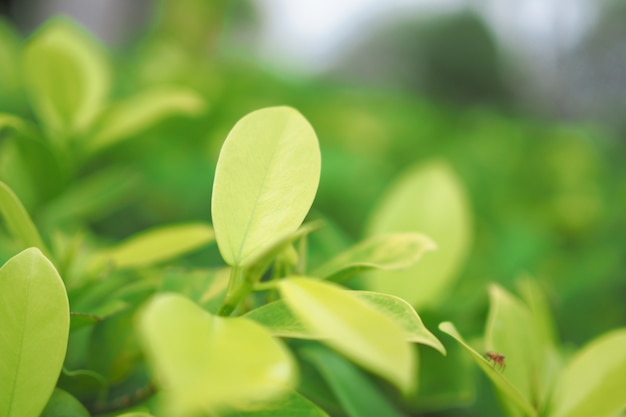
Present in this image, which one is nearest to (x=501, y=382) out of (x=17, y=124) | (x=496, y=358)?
(x=496, y=358)

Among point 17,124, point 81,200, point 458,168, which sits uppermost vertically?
point 17,124

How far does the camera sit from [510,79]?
9.66 metres

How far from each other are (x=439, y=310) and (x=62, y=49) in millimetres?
478

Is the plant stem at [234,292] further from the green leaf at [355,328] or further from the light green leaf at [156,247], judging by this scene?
the light green leaf at [156,247]

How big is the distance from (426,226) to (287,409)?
345 mm

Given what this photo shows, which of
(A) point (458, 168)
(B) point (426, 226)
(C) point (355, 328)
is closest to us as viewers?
(C) point (355, 328)

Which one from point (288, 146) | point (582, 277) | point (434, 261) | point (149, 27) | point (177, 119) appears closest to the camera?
point (288, 146)

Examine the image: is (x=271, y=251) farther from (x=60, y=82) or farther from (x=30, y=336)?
(x=60, y=82)

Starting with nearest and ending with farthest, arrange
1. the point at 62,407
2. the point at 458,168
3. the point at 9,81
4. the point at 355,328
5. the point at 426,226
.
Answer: the point at 355,328 → the point at 62,407 → the point at 426,226 → the point at 9,81 → the point at 458,168

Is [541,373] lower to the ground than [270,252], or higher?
lower

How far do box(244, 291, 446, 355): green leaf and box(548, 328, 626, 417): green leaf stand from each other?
15 centimetres

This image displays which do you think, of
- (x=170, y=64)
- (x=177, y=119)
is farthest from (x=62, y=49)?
(x=170, y=64)

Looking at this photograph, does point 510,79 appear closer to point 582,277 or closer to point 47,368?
point 582,277

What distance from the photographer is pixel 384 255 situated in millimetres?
433
